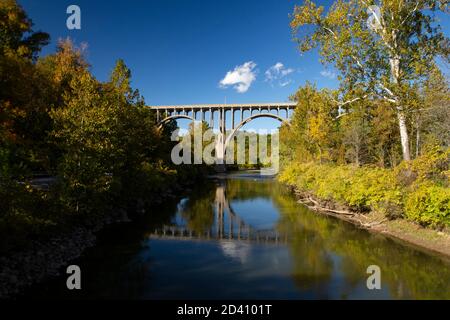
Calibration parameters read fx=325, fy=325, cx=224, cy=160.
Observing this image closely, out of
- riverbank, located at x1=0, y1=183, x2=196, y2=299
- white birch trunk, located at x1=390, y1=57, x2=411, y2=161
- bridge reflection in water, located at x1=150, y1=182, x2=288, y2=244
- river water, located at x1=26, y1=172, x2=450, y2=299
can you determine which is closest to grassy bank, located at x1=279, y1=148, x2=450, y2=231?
white birch trunk, located at x1=390, y1=57, x2=411, y2=161

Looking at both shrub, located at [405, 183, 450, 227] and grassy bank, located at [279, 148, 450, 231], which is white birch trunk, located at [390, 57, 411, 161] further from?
shrub, located at [405, 183, 450, 227]

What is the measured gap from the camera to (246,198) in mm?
31812

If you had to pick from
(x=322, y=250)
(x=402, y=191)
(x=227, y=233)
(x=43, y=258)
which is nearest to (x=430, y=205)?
(x=402, y=191)

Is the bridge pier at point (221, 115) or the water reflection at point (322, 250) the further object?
the bridge pier at point (221, 115)

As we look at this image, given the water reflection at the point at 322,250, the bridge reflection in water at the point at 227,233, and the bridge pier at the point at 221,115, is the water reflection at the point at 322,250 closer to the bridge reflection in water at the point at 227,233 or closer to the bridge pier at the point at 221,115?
the bridge reflection in water at the point at 227,233

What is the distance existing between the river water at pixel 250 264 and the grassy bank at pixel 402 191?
1.49m

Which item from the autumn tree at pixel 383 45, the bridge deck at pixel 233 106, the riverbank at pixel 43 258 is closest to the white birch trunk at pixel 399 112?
the autumn tree at pixel 383 45

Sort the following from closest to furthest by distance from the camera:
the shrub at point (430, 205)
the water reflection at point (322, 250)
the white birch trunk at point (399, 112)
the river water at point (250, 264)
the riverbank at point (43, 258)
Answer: the riverbank at point (43, 258) < the river water at point (250, 264) < the water reflection at point (322, 250) < the shrub at point (430, 205) < the white birch trunk at point (399, 112)

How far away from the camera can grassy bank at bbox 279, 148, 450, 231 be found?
13.1m

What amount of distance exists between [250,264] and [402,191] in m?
8.57

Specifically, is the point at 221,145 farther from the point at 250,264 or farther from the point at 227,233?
the point at 250,264

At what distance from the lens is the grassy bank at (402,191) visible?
13070 millimetres
